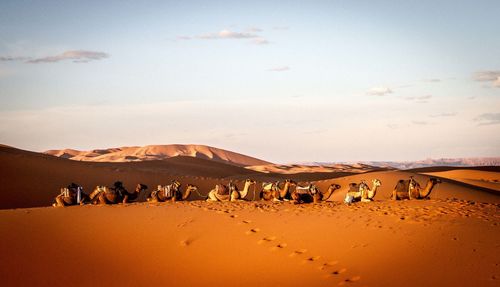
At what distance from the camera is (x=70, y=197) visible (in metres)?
17.6

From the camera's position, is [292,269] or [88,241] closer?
[292,269]

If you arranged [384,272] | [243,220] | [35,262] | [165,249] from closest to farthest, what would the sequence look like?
[384,272]
[35,262]
[165,249]
[243,220]

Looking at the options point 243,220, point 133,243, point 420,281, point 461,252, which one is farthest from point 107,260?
point 461,252

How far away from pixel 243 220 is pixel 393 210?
4351 millimetres

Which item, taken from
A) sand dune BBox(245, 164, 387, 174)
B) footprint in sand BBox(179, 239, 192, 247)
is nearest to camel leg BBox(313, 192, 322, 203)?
footprint in sand BBox(179, 239, 192, 247)

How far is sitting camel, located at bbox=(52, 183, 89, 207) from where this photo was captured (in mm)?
17359

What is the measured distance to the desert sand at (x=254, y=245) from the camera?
944 cm

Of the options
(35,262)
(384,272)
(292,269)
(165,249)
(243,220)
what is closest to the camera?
(384,272)

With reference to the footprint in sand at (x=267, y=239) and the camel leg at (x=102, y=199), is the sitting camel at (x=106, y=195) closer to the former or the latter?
the camel leg at (x=102, y=199)

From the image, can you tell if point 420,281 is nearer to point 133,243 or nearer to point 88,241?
point 133,243

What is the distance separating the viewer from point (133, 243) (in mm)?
11883

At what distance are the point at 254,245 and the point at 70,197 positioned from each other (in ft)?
29.7

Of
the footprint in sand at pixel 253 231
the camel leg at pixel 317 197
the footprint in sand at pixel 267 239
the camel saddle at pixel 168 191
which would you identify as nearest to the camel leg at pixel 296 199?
the camel leg at pixel 317 197

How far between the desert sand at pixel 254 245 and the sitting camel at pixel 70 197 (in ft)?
4.26
